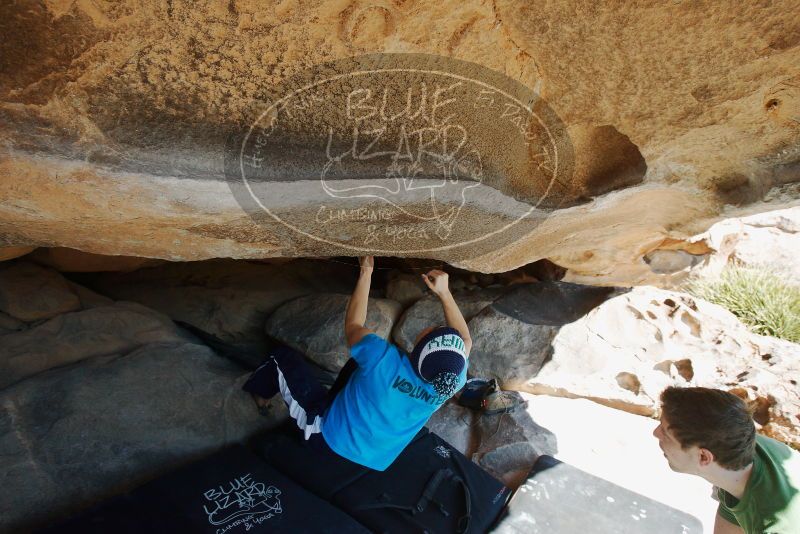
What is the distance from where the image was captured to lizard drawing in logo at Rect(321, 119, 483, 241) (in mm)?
1449

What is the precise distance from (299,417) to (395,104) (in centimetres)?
134

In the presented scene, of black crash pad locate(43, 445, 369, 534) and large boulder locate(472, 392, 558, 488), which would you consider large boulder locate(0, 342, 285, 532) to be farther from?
large boulder locate(472, 392, 558, 488)

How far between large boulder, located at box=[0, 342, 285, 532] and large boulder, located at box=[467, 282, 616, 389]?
131 centimetres

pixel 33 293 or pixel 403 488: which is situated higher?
pixel 33 293

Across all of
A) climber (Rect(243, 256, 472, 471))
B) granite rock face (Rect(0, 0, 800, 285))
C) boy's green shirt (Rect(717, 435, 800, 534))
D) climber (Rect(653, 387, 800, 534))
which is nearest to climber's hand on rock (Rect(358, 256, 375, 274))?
climber (Rect(243, 256, 472, 471))

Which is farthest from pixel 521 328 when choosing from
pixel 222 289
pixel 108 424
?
pixel 108 424

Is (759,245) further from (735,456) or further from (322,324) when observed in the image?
(735,456)

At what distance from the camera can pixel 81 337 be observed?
2266 millimetres

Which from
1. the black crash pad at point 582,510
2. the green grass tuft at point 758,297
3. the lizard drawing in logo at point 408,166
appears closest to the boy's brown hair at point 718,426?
the lizard drawing in logo at point 408,166

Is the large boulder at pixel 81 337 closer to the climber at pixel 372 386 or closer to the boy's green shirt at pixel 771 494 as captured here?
the climber at pixel 372 386

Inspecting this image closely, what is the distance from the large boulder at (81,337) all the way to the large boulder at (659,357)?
2.02m

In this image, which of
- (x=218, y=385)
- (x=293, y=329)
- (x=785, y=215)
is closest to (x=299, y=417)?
(x=218, y=385)

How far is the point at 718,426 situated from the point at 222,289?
8.75ft

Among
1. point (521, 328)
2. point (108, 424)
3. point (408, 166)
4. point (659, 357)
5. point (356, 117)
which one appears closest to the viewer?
point (356, 117)
